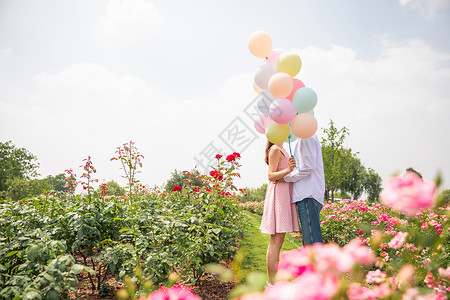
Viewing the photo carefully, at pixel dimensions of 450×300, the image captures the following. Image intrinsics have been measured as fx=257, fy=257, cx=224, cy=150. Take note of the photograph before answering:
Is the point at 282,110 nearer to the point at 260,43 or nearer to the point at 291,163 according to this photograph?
the point at 291,163

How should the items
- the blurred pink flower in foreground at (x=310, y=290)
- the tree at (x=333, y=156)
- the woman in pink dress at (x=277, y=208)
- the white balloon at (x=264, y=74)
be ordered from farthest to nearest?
the tree at (x=333, y=156)
the white balloon at (x=264, y=74)
the woman in pink dress at (x=277, y=208)
the blurred pink flower in foreground at (x=310, y=290)

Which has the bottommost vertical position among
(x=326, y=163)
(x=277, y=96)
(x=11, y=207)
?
(x=11, y=207)

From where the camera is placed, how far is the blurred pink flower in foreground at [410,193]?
671 mm

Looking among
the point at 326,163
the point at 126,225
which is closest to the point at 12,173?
the point at 326,163

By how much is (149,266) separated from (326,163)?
70.6ft

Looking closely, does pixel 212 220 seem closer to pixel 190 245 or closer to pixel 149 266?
pixel 190 245

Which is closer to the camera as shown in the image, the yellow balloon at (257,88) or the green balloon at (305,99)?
the green balloon at (305,99)

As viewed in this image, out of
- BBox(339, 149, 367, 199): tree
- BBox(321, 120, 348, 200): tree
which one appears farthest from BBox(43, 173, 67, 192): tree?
BBox(339, 149, 367, 199): tree

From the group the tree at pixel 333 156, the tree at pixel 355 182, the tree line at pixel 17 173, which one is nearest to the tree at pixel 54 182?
the tree line at pixel 17 173

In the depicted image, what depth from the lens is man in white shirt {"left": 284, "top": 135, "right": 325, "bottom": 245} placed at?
7.93ft

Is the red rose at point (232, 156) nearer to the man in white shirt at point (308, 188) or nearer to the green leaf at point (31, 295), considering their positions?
the man in white shirt at point (308, 188)

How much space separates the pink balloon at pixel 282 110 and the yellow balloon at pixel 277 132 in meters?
0.12

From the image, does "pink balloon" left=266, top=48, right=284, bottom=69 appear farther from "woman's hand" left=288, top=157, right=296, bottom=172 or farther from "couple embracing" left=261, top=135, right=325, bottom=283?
"woman's hand" left=288, top=157, right=296, bottom=172

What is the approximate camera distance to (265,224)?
2.65 meters
